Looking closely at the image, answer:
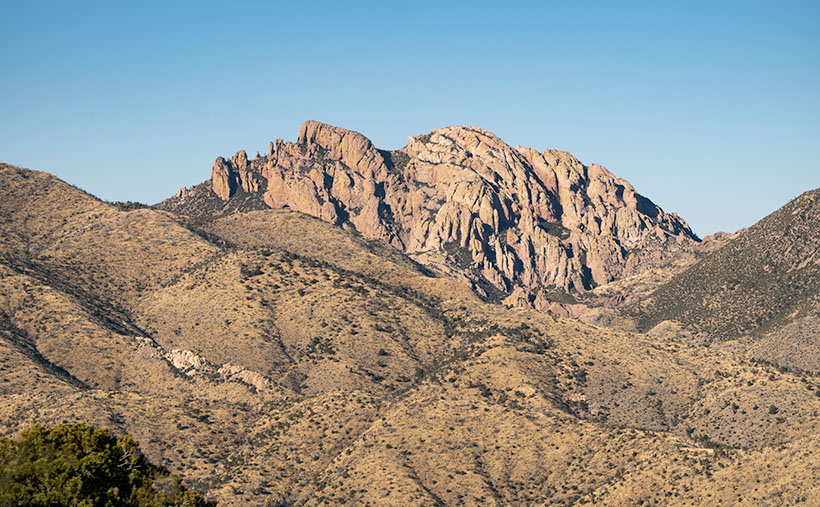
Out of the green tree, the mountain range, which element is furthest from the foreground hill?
the green tree

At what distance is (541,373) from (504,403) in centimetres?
1751

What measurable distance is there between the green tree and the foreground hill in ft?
159

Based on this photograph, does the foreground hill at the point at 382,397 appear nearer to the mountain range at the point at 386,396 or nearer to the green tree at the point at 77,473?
the mountain range at the point at 386,396

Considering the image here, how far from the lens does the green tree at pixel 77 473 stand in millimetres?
67375

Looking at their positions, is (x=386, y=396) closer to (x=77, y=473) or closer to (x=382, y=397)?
(x=382, y=397)

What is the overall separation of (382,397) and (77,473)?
8325 centimetres

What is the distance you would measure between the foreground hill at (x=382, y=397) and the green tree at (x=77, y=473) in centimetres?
4846

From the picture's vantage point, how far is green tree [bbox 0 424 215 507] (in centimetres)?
6738

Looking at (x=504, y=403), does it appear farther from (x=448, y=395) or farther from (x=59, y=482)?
(x=59, y=482)

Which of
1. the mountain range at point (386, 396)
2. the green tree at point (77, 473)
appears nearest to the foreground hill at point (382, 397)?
the mountain range at point (386, 396)

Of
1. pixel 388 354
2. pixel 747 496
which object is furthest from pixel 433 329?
pixel 747 496

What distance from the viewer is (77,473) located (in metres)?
69.0

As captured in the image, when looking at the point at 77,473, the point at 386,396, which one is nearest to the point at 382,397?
the point at 386,396

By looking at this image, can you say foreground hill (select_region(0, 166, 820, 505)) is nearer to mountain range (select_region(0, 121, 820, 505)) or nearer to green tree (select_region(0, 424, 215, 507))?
mountain range (select_region(0, 121, 820, 505))
